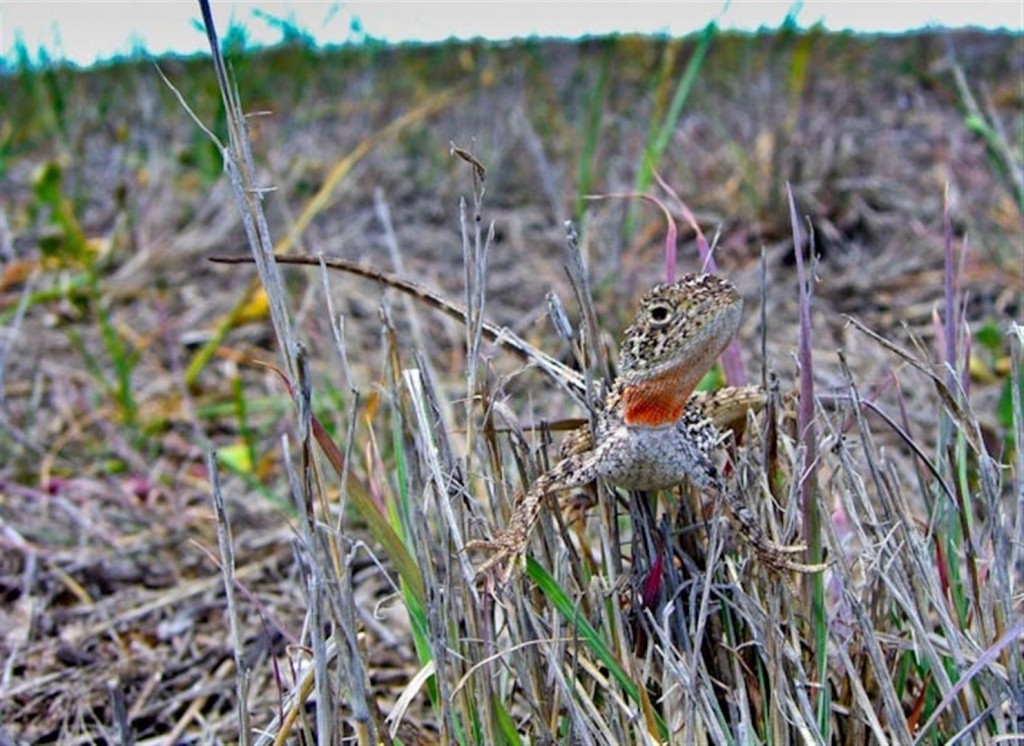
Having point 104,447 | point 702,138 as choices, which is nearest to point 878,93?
point 702,138

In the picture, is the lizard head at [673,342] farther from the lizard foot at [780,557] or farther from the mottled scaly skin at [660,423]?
the lizard foot at [780,557]

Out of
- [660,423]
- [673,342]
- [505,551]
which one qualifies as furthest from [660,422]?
[505,551]

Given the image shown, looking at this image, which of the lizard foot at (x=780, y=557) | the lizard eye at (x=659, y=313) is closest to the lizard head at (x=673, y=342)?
the lizard eye at (x=659, y=313)

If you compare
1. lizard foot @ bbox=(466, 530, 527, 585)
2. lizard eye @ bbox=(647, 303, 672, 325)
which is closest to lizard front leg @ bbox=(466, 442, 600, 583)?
lizard foot @ bbox=(466, 530, 527, 585)

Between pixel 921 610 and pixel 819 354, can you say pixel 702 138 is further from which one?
pixel 921 610

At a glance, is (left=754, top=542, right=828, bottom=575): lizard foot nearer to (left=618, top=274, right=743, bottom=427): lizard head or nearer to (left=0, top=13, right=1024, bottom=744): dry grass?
(left=0, top=13, right=1024, bottom=744): dry grass

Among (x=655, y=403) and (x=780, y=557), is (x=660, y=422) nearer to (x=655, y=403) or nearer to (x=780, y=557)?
(x=655, y=403)

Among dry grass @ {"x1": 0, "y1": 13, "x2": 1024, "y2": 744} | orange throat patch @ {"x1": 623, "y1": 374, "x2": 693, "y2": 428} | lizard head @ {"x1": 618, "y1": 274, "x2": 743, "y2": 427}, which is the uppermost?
lizard head @ {"x1": 618, "y1": 274, "x2": 743, "y2": 427}
